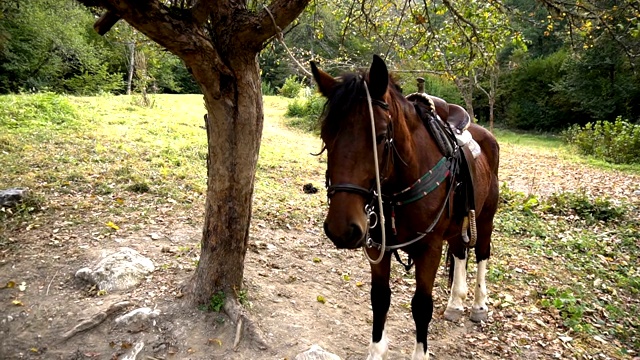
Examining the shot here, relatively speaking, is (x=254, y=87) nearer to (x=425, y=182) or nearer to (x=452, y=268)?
(x=425, y=182)

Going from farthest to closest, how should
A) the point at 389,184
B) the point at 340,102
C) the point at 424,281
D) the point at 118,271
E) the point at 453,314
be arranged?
the point at 453,314
the point at 118,271
the point at 424,281
the point at 389,184
the point at 340,102

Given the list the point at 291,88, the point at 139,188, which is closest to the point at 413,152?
the point at 139,188

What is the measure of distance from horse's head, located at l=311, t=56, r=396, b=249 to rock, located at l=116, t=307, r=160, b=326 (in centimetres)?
203

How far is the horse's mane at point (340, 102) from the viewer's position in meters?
Answer: 2.15

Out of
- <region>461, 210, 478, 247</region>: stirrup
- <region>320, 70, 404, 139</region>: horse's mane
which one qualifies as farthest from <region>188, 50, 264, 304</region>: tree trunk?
<region>461, 210, 478, 247</region>: stirrup

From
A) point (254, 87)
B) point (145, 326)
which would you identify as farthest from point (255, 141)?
point (145, 326)

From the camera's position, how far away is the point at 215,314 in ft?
10.9

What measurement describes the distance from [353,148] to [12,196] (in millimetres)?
5045

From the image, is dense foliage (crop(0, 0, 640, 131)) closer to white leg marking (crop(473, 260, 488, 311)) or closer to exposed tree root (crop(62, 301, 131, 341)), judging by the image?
exposed tree root (crop(62, 301, 131, 341))

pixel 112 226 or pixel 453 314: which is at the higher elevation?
pixel 112 226

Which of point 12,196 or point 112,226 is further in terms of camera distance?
point 12,196

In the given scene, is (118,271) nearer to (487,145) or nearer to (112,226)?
(112,226)

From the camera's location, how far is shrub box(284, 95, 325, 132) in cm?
1958

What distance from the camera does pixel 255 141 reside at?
3.25m
